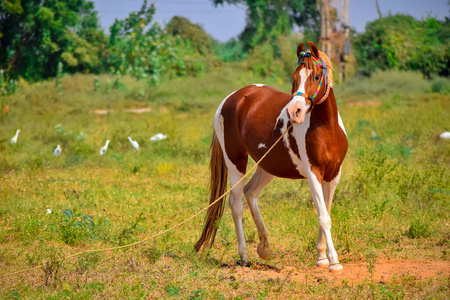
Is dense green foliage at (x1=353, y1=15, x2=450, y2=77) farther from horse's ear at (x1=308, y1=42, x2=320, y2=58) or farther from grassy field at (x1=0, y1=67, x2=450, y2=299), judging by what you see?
horse's ear at (x1=308, y1=42, x2=320, y2=58)

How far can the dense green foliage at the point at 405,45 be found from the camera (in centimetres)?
2480

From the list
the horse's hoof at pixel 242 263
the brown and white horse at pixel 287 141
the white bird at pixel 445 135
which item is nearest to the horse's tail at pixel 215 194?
the brown and white horse at pixel 287 141

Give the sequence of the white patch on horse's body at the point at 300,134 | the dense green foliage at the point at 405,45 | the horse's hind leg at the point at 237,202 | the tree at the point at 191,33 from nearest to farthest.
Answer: the white patch on horse's body at the point at 300,134, the horse's hind leg at the point at 237,202, the dense green foliage at the point at 405,45, the tree at the point at 191,33

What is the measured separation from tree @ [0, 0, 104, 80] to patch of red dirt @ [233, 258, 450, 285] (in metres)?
22.7

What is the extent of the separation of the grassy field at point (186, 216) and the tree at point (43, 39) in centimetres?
1334

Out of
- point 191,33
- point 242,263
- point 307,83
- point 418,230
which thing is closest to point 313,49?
point 307,83

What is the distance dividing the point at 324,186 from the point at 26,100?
48.5 feet

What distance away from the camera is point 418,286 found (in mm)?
4141

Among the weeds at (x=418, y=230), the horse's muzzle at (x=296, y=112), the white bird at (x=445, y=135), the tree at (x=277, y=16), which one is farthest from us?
the tree at (x=277, y=16)

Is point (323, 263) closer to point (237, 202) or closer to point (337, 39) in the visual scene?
point (237, 202)

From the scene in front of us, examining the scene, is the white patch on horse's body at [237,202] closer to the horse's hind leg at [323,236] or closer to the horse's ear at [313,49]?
the horse's hind leg at [323,236]

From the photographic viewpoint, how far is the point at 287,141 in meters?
4.66

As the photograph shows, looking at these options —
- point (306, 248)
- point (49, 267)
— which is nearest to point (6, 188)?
point (49, 267)

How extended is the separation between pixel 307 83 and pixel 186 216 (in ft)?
9.87
